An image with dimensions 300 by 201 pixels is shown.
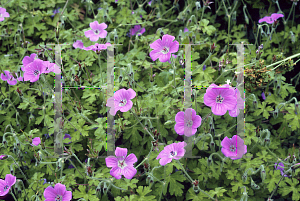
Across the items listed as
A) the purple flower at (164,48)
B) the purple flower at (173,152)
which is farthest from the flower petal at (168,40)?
the purple flower at (173,152)

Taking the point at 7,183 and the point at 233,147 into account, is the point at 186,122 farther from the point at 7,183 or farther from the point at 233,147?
the point at 7,183

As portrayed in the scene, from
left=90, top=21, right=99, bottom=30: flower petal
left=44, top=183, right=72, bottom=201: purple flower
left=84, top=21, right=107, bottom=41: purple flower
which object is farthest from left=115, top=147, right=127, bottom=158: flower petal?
left=90, top=21, right=99, bottom=30: flower petal

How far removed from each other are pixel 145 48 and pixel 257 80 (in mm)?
1137

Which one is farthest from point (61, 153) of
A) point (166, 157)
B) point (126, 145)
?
point (166, 157)

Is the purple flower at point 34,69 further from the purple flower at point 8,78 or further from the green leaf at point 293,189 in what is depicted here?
the green leaf at point 293,189

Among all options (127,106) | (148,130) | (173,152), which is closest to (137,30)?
(148,130)

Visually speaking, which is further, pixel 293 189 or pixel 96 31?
pixel 96 31

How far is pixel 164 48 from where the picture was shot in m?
2.04

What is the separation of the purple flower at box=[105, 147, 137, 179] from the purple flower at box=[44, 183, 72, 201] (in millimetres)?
345

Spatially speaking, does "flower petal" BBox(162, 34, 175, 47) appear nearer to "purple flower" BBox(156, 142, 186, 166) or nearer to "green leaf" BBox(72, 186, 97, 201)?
"purple flower" BBox(156, 142, 186, 166)

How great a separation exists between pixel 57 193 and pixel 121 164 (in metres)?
0.49

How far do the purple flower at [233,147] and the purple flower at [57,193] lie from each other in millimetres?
1132

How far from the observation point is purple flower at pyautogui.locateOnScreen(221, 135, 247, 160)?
199 cm

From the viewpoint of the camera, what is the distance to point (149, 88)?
239 cm
